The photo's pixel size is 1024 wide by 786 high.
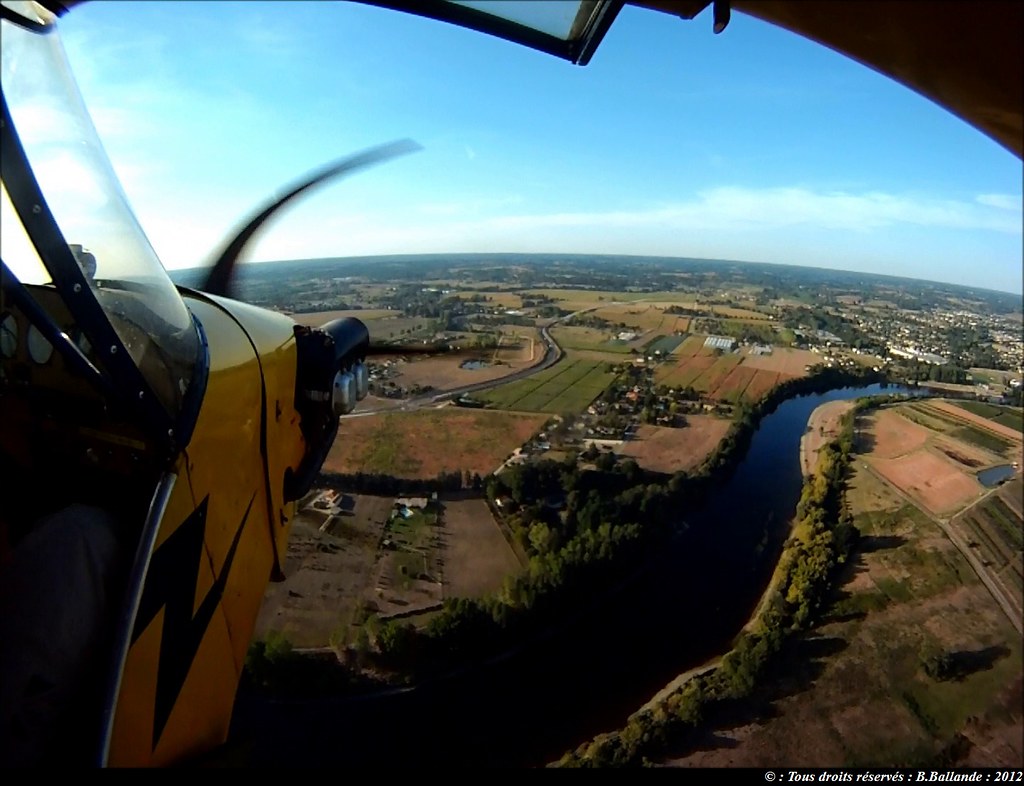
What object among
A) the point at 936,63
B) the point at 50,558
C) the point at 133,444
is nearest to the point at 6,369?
the point at 133,444

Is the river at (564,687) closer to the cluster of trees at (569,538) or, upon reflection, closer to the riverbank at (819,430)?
the cluster of trees at (569,538)

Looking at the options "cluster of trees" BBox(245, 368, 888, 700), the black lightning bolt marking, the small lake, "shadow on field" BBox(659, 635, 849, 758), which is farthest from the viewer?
the small lake

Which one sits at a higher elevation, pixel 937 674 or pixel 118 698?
pixel 118 698

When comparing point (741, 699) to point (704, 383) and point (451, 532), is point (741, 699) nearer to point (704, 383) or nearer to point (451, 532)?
point (451, 532)

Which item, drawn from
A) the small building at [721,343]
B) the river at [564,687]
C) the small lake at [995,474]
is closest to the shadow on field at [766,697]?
the river at [564,687]

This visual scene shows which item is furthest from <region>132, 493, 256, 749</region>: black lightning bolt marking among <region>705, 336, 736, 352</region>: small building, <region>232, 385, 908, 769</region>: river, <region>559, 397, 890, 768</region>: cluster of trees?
<region>705, 336, 736, 352</region>: small building

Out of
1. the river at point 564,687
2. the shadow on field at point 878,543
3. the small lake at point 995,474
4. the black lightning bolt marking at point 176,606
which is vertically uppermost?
the black lightning bolt marking at point 176,606

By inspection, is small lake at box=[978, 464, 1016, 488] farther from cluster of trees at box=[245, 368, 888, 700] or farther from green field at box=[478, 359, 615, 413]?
green field at box=[478, 359, 615, 413]
